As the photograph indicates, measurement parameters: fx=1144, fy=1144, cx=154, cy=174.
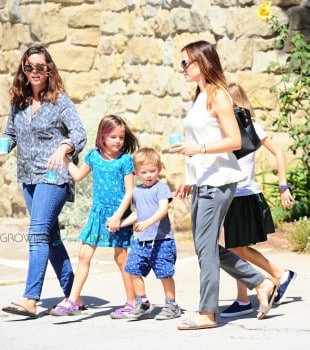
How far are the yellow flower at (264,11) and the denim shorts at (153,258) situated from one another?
3346 millimetres

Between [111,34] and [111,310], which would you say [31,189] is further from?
[111,34]

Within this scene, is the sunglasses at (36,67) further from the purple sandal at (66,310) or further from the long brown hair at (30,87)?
the purple sandal at (66,310)

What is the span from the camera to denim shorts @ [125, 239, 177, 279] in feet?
22.6

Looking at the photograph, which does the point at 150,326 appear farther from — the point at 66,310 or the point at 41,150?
the point at 41,150

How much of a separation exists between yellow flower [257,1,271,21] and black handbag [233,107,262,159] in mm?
3196

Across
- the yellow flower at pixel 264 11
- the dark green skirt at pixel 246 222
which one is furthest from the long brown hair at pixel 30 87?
the yellow flower at pixel 264 11

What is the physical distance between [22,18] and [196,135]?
6.40 metres

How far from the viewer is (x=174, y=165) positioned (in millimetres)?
10867

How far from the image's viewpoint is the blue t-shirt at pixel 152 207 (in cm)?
692

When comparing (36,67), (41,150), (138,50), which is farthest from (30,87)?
(138,50)

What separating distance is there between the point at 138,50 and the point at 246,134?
5.08 metres

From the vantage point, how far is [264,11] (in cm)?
970

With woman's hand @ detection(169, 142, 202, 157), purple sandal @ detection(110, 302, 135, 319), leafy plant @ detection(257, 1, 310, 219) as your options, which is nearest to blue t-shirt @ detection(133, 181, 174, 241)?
A: purple sandal @ detection(110, 302, 135, 319)

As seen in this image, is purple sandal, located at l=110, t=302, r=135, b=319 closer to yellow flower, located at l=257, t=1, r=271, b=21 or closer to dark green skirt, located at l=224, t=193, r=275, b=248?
dark green skirt, located at l=224, t=193, r=275, b=248
